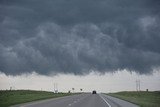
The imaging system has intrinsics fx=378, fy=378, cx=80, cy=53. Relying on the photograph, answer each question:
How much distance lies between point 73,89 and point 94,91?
189 ft

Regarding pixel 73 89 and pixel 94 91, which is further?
pixel 73 89

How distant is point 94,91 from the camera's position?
4961 inches

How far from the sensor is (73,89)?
183 metres
